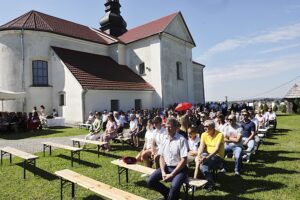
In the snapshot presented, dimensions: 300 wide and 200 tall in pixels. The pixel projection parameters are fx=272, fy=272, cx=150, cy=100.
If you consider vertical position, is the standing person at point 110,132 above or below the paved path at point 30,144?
above

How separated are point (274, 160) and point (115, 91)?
1516 cm

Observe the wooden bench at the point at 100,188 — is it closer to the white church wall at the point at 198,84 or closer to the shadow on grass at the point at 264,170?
the shadow on grass at the point at 264,170

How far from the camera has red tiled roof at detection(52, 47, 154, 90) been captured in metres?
20.4

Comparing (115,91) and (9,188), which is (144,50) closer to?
(115,91)

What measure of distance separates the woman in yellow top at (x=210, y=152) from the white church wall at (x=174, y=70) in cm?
1903

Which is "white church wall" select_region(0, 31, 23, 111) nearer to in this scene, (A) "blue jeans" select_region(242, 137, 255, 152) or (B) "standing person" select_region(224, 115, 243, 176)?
(B) "standing person" select_region(224, 115, 243, 176)

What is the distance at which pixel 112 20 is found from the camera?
32188 millimetres

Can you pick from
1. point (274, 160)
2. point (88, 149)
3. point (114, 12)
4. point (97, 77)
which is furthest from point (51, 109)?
point (274, 160)

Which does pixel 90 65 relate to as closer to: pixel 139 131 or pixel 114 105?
pixel 114 105

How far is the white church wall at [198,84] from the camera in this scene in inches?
1323

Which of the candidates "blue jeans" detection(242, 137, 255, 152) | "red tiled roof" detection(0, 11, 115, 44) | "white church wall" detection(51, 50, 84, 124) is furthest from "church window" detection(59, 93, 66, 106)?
"blue jeans" detection(242, 137, 255, 152)

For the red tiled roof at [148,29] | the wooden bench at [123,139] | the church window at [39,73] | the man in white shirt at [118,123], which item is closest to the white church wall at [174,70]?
the red tiled roof at [148,29]

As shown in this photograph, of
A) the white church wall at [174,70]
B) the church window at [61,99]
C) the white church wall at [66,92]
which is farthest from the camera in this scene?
the white church wall at [174,70]

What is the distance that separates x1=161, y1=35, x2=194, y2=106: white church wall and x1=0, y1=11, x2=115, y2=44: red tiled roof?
230 inches
